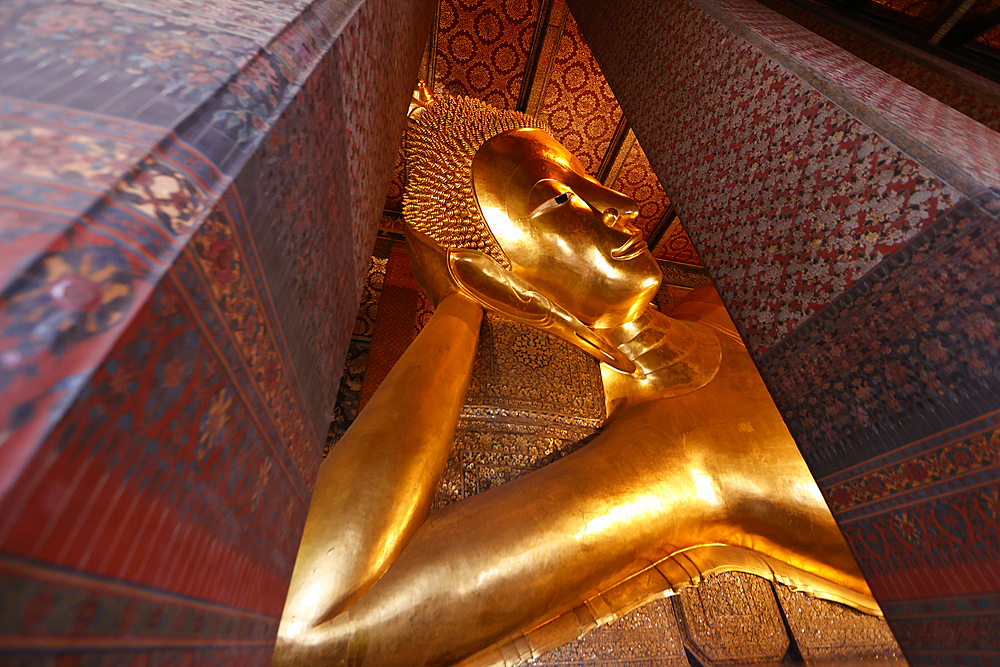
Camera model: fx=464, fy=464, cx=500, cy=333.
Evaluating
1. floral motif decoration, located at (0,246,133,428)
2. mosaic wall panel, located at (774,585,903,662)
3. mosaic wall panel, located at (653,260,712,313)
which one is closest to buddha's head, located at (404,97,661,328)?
mosaic wall panel, located at (774,585,903,662)

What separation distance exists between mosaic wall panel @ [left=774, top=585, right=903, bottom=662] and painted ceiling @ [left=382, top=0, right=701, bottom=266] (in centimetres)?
236

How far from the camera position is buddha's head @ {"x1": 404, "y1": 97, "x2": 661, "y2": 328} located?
1.48 meters

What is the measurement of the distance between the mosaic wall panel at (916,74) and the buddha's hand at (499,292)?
1.32 metres

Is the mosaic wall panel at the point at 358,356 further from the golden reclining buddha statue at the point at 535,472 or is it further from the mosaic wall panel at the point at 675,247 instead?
the mosaic wall panel at the point at 675,247

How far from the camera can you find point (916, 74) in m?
1.64

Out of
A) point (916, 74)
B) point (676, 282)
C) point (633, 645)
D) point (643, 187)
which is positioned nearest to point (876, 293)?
point (633, 645)

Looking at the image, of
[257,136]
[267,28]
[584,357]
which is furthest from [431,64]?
[257,136]

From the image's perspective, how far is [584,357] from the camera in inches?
75.3

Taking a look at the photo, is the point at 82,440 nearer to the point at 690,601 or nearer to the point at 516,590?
the point at 516,590

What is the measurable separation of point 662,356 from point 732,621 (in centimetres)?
80

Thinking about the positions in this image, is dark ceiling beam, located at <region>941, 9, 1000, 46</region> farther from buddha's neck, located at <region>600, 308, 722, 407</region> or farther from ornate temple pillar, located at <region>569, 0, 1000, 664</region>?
buddha's neck, located at <region>600, 308, 722, 407</region>

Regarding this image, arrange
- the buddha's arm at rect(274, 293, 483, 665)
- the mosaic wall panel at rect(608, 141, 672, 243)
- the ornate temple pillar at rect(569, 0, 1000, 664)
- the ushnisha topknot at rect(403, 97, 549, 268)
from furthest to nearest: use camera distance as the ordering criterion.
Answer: the mosaic wall panel at rect(608, 141, 672, 243)
the ushnisha topknot at rect(403, 97, 549, 268)
the buddha's arm at rect(274, 293, 483, 665)
the ornate temple pillar at rect(569, 0, 1000, 664)

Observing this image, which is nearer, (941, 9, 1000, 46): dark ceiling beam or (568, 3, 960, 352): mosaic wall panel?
(568, 3, 960, 352): mosaic wall panel

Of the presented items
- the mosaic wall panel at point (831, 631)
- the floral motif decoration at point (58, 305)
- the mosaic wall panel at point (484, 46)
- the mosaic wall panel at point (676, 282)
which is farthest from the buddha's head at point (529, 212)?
the mosaic wall panel at point (676, 282)
